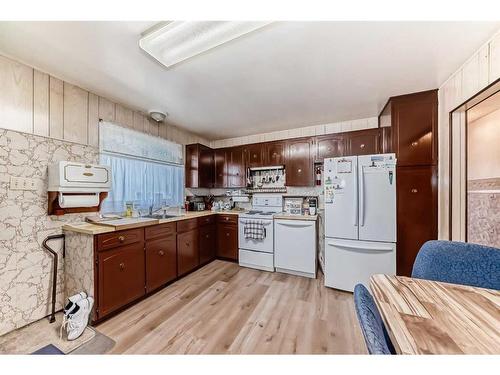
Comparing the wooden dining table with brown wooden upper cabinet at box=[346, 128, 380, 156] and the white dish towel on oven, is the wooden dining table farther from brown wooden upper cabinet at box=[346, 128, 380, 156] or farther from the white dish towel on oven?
brown wooden upper cabinet at box=[346, 128, 380, 156]

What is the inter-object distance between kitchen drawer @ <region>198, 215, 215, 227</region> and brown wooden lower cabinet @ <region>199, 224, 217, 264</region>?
0.20 feet

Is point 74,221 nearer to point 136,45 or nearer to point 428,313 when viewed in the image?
point 136,45

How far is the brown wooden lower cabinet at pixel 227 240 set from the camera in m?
3.29

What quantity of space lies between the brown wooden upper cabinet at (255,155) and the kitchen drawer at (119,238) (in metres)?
2.12

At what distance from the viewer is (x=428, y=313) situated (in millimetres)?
750

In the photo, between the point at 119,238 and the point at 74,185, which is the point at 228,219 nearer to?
the point at 119,238

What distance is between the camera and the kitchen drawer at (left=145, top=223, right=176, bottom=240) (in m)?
2.23

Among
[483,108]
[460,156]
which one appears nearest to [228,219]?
[460,156]

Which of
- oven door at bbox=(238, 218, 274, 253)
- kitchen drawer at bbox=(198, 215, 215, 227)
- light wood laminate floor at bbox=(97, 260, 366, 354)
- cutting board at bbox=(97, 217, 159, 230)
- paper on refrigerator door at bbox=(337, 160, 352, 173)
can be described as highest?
paper on refrigerator door at bbox=(337, 160, 352, 173)

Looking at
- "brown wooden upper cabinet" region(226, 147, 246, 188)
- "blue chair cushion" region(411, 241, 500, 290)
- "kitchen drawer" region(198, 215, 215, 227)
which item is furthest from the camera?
"brown wooden upper cabinet" region(226, 147, 246, 188)

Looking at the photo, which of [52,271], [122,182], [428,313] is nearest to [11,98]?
[122,182]

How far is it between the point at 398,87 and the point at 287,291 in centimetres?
259

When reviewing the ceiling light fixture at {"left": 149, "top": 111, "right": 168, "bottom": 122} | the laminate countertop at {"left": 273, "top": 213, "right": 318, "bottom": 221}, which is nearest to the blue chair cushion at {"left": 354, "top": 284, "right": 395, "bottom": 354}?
the laminate countertop at {"left": 273, "top": 213, "right": 318, "bottom": 221}

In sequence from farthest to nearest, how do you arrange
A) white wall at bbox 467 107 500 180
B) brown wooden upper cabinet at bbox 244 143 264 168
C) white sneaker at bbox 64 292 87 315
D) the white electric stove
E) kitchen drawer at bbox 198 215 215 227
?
1. brown wooden upper cabinet at bbox 244 143 264 168
2. kitchen drawer at bbox 198 215 215 227
3. the white electric stove
4. white wall at bbox 467 107 500 180
5. white sneaker at bbox 64 292 87 315
